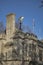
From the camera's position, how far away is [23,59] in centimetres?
3050

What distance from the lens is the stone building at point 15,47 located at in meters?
30.5

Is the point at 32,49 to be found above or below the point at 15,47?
below

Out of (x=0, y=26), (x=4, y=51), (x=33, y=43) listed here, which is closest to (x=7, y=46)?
(x=4, y=51)

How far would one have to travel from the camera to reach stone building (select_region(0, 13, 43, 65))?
3055 centimetres

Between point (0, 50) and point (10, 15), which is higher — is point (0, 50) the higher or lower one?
the lower one

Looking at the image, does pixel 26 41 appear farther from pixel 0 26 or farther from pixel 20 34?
pixel 0 26

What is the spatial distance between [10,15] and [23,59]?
18.7 ft

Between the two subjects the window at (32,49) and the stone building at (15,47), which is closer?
the stone building at (15,47)

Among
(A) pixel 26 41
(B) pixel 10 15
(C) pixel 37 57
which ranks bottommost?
(C) pixel 37 57

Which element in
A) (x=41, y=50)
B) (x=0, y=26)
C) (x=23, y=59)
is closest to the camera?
(x=23, y=59)

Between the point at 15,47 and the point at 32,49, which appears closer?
the point at 15,47

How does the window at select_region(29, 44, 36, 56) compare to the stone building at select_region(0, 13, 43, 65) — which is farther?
the window at select_region(29, 44, 36, 56)

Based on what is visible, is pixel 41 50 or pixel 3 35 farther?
pixel 41 50

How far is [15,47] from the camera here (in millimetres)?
30750
